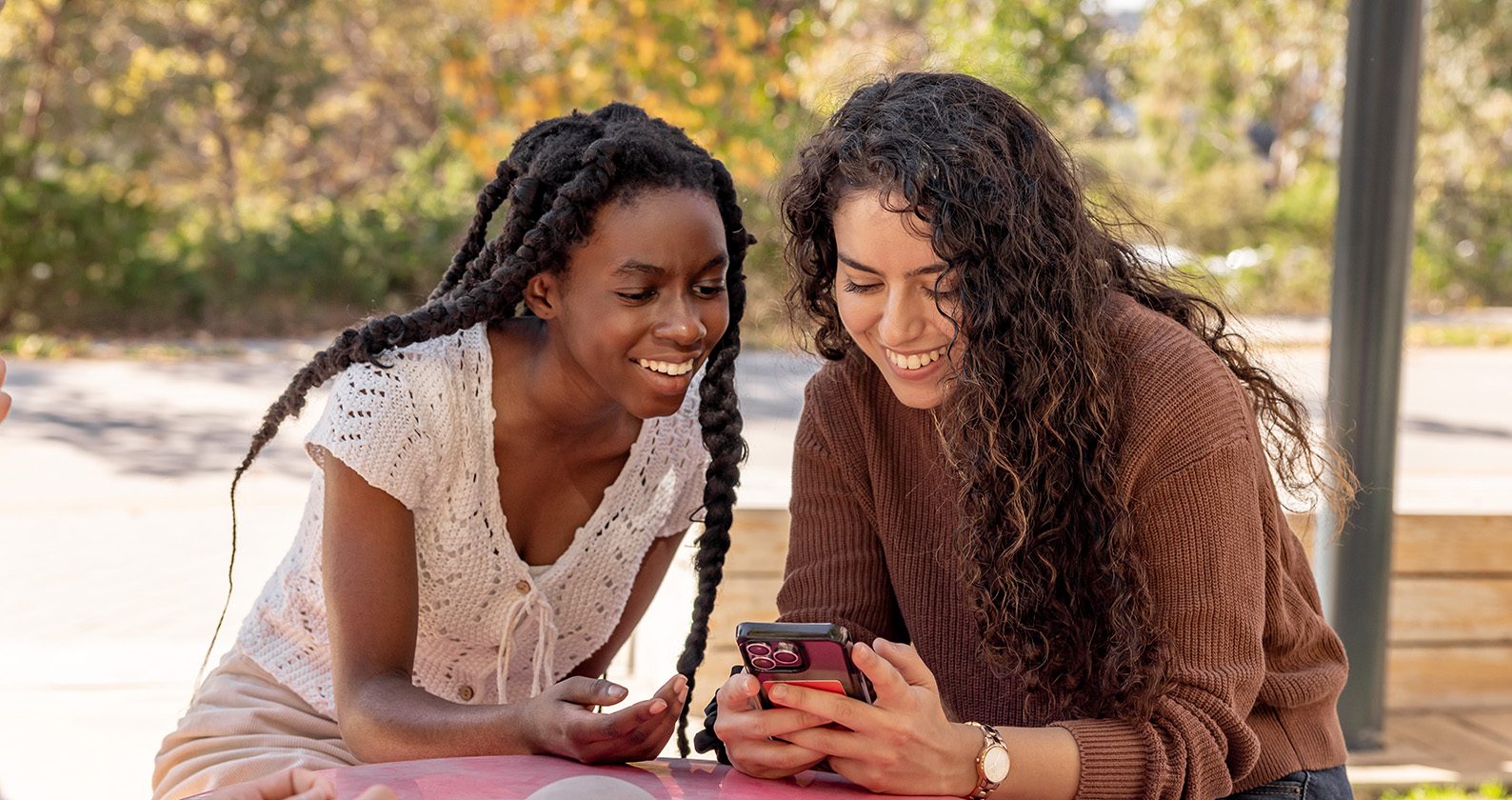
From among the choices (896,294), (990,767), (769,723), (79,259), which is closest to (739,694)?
(769,723)

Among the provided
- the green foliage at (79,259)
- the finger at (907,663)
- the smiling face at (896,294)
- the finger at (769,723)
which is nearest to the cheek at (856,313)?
the smiling face at (896,294)

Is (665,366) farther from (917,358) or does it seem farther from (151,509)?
(151,509)

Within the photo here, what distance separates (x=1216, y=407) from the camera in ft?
7.09

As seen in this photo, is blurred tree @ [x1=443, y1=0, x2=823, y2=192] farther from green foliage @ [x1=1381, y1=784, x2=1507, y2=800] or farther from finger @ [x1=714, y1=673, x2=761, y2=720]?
finger @ [x1=714, y1=673, x2=761, y2=720]

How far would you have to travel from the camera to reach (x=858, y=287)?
229 cm

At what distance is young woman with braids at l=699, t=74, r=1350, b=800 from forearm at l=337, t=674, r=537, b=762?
0.33 meters

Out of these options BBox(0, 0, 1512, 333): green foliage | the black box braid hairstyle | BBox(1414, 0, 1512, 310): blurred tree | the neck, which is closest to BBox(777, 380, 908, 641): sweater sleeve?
the black box braid hairstyle

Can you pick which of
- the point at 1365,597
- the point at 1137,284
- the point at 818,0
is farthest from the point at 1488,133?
the point at 1137,284

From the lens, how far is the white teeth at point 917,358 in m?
2.28

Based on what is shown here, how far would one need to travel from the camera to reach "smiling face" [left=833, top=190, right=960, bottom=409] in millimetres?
2211

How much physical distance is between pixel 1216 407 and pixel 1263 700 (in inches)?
19.0

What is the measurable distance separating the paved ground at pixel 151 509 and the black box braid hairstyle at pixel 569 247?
0.85 feet

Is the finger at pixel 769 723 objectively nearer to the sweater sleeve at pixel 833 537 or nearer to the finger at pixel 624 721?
the finger at pixel 624 721

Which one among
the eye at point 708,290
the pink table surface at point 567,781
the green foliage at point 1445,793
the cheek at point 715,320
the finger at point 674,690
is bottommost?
the green foliage at point 1445,793
